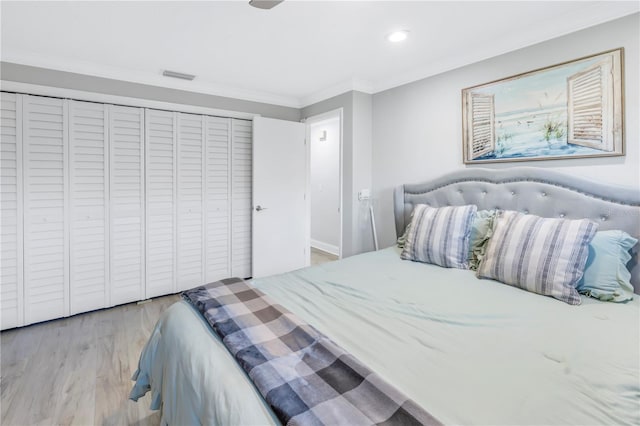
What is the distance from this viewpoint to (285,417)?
0.82 metres

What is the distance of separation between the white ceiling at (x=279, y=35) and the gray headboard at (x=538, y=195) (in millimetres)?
959

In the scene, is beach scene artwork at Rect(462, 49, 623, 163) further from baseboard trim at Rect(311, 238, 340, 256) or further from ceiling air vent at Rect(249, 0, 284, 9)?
baseboard trim at Rect(311, 238, 340, 256)

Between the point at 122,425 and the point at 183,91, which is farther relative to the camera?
the point at 183,91

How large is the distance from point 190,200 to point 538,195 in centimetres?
317

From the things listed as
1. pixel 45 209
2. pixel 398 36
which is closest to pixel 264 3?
pixel 398 36

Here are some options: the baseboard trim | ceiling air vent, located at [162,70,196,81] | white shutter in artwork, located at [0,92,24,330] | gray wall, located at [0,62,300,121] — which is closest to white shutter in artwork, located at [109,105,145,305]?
gray wall, located at [0,62,300,121]

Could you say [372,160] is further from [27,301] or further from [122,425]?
[27,301]

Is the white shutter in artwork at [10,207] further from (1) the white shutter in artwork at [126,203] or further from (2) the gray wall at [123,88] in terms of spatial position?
(1) the white shutter in artwork at [126,203]

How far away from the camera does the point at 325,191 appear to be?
5586 mm

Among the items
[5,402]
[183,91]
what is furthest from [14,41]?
[5,402]

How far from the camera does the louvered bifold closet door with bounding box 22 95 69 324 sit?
2.67m

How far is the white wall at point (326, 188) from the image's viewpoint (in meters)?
5.31

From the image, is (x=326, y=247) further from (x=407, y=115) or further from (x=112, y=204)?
(x=112, y=204)

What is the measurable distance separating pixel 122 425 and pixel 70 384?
612 millimetres
